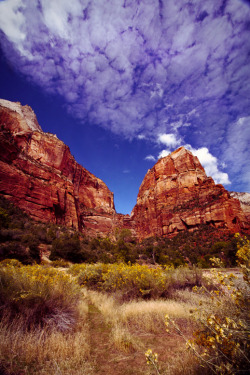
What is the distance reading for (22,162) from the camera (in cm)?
4181

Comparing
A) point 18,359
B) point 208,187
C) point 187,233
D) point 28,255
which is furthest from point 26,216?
point 208,187

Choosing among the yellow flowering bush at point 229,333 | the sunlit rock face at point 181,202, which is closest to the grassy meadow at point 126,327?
the yellow flowering bush at point 229,333

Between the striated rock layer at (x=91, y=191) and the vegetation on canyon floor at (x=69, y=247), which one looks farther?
the striated rock layer at (x=91, y=191)

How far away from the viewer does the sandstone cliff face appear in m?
37.1

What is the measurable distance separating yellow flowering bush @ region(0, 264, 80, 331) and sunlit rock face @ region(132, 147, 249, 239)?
45740 millimetres

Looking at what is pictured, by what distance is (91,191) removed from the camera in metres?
79.6

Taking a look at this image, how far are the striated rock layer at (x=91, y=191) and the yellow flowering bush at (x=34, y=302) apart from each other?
3705 cm

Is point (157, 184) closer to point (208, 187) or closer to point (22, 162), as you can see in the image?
point (208, 187)

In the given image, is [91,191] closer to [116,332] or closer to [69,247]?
[69,247]

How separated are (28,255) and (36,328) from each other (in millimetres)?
16598

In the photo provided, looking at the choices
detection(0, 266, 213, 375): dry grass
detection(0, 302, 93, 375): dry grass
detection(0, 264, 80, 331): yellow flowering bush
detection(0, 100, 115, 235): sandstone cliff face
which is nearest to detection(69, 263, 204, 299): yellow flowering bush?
detection(0, 266, 213, 375): dry grass

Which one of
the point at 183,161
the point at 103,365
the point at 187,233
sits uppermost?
the point at 183,161

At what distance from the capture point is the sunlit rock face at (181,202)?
A: 43531 millimetres

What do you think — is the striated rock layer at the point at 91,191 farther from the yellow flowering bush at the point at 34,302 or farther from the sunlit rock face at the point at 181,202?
the yellow flowering bush at the point at 34,302
